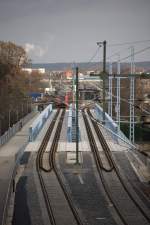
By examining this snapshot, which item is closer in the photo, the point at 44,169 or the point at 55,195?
the point at 55,195

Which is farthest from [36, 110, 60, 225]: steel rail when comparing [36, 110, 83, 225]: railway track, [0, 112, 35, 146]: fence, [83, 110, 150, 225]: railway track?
[0, 112, 35, 146]: fence

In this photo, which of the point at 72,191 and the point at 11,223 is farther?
the point at 72,191

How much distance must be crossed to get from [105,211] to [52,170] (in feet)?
25.1

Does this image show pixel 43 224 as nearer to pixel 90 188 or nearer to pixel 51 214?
pixel 51 214

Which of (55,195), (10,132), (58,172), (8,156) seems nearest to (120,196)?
(55,195)

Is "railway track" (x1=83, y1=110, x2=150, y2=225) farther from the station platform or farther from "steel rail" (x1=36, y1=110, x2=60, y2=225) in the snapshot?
the station platform

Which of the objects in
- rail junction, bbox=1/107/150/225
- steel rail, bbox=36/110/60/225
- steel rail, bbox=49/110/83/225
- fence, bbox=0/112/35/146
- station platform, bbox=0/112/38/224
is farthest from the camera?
fence, bbox=0/112/35/146

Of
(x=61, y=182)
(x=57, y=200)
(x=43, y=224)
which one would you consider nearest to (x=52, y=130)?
(x=61, y=182)

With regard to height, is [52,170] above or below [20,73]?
below

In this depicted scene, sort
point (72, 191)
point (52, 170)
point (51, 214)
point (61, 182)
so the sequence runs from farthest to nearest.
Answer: point (52, 170) < point (61, 182) < point (72, 191) < point (51, 214)

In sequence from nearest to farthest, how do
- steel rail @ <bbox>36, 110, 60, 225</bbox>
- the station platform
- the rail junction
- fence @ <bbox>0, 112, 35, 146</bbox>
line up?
the rail junction < steel rail @ <bbox>36, 110, 60, 225</bbox> < the station platform < fence @ <bbox>0, 112, 35, 146</bbox>

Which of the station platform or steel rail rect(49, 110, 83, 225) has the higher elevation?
steel rail rect(49, 110, 83, 225)

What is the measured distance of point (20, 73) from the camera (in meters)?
62.0

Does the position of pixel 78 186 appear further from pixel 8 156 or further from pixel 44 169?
pixel 8 156
